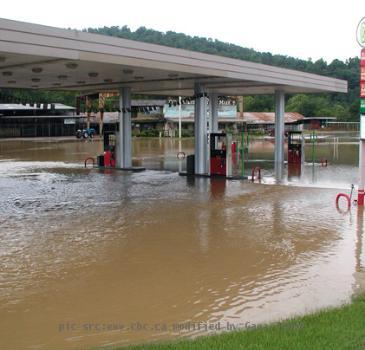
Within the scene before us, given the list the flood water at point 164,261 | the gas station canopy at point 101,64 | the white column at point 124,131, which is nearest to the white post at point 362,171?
the flood water at point 164,261

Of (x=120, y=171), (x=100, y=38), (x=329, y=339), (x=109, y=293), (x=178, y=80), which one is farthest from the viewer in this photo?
(x=120, y=171)

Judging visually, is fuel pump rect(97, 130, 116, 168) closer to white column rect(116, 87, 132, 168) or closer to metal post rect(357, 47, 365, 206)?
white column rect(116, 87, 132, 168)

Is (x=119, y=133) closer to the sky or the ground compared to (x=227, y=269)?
closer to the sky

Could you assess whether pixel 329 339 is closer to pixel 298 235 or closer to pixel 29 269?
pixel 29 269

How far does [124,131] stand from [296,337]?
22880 millimetres

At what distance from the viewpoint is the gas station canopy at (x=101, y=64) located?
13.8 meters

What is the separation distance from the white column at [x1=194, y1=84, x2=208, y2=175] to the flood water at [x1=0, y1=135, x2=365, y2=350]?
4868 mm

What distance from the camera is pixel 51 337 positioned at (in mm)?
6586

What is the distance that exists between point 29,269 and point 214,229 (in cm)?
492

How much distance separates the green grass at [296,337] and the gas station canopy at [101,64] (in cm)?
975

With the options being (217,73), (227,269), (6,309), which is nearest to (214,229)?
(227,269)

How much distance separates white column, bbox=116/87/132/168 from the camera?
27.6m

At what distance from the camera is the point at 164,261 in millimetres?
10242

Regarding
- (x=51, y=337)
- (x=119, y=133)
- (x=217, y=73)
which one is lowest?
(x=51, y=337)
